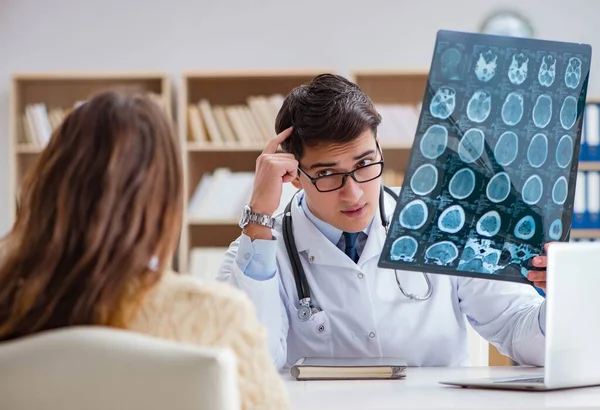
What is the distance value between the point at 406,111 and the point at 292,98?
98.1 inches

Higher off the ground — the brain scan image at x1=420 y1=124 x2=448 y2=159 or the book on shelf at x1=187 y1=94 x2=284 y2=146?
the brain scan image at x1=420 y1=124 x2=448 y2=159

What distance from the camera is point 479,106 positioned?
1.62m

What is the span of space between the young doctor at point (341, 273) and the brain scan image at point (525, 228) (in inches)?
10.0

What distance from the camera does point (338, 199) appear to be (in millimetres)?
1981

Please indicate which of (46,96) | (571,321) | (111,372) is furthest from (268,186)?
(46,96)

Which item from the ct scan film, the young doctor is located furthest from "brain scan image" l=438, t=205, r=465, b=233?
the young doctor

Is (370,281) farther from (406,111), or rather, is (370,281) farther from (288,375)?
(406,111)

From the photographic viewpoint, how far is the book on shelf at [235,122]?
14.7 feet

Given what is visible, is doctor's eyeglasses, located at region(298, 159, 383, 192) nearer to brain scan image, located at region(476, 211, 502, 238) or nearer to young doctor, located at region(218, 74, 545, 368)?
young doctor, located at region(218, 74, 545, 368)

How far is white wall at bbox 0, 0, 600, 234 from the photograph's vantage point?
4.67 metres

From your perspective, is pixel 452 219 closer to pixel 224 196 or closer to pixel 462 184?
pixel 462 184

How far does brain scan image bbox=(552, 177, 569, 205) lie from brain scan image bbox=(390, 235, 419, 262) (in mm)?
276

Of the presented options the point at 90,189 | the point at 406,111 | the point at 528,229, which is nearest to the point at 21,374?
the point at 90,189

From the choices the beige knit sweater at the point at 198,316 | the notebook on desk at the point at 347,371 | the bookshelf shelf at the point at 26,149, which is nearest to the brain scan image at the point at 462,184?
the notebook on desk at the point at 347,371
